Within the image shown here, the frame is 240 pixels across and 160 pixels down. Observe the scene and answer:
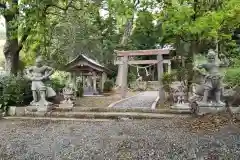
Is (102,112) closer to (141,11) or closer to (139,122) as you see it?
(139,122)

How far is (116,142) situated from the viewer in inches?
246

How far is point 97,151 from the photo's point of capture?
5.70 metres

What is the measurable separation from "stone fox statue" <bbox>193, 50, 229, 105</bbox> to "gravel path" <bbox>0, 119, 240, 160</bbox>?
1287 millimetres

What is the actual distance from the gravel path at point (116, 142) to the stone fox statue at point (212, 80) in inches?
50.7

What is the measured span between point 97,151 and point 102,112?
4060 mm

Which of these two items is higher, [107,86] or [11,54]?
[11,54]

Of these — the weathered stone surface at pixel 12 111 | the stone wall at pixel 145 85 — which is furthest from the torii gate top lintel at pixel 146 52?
the stone wall at pixel 145 85

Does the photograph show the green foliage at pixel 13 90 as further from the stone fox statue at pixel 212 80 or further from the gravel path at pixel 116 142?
the stone fox statue at pixel 212 80

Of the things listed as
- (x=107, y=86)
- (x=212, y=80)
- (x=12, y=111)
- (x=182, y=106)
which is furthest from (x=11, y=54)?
(x=107, y=86)

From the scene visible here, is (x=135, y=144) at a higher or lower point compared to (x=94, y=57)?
lower

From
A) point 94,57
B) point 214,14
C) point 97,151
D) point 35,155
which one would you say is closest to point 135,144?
point 97,151

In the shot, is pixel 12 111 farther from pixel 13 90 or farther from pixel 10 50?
pixel 10 50

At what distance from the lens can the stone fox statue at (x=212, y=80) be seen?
8.59 metres

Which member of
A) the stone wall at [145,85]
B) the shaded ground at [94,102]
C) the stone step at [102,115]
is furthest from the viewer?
the stone wall at [145,85]
